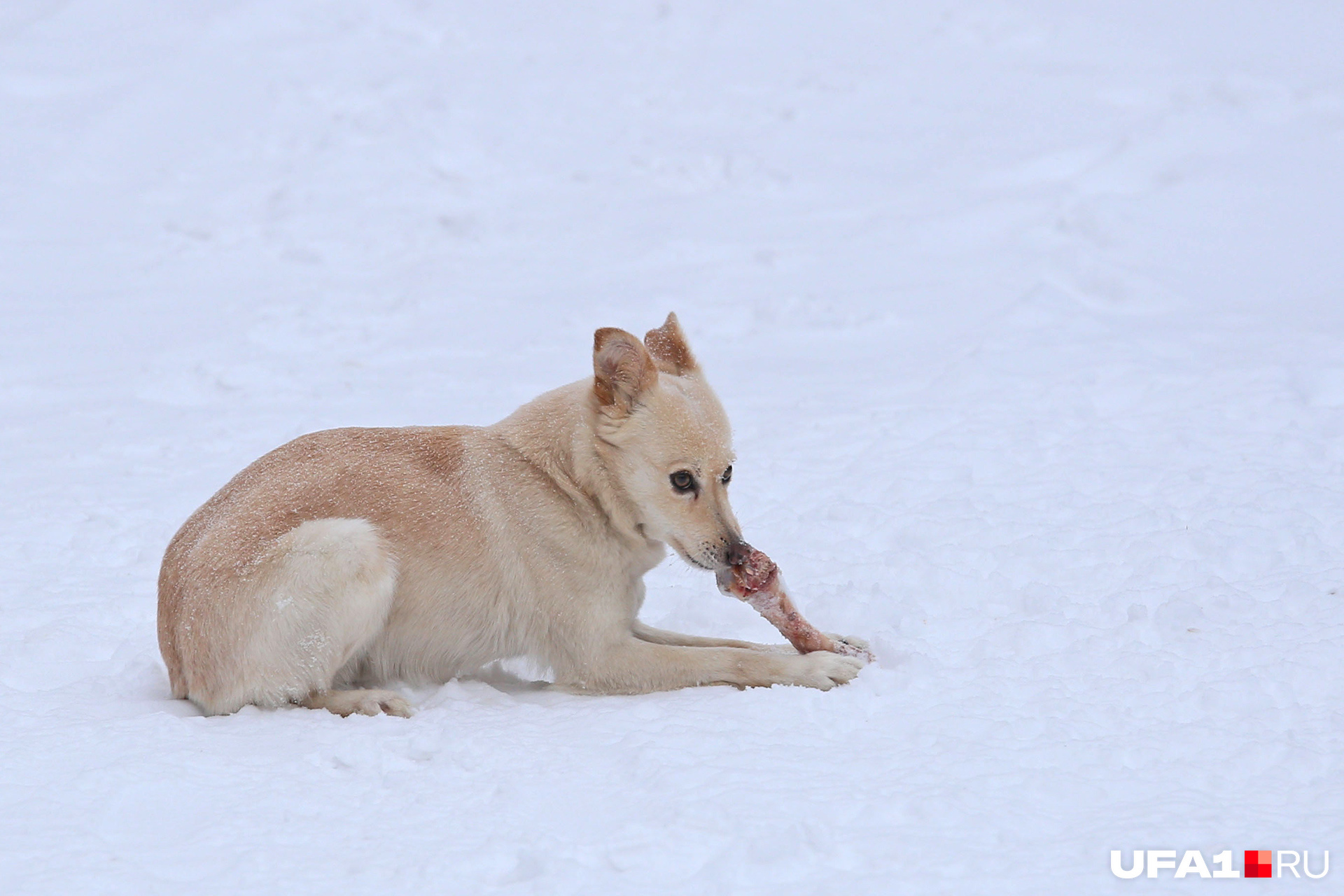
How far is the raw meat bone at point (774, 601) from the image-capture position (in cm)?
460

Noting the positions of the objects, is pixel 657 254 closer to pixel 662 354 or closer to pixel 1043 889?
pixel 662 354

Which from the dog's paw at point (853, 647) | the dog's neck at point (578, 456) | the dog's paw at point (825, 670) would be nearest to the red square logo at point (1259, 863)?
the dog's paw at point (825, 670)

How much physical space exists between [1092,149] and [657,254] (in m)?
4.44

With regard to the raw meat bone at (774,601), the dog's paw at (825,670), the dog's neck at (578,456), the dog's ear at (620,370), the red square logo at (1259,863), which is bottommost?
the red square logo at (1259,863)

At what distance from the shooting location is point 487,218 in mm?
12242

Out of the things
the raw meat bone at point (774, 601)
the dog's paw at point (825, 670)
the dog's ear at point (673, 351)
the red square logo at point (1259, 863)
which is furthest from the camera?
the dog's ear at point (673, 351)

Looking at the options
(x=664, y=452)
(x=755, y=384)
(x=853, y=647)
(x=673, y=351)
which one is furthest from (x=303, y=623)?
(x=755, y=384)

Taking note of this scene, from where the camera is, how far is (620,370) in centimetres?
470

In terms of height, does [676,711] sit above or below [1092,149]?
below

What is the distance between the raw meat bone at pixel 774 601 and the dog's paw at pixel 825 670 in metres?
0.13

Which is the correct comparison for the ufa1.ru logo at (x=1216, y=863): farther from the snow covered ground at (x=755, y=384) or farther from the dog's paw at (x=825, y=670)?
the dog's paw at (x=825, y=670)

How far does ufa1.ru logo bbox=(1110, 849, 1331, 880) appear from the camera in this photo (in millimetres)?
2998

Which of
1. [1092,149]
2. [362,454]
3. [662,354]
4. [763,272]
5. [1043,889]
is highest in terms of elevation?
[1092,149]

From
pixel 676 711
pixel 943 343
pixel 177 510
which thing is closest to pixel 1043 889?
pixel 676 711
